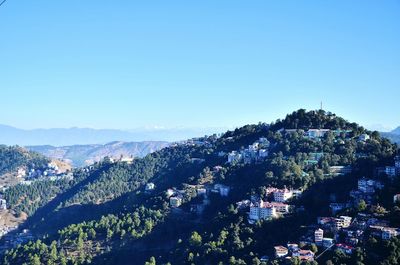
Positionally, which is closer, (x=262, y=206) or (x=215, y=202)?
(x=262, y=206)

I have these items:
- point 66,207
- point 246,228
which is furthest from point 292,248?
point 66,207

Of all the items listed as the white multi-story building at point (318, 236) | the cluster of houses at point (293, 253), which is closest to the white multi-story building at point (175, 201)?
the cluster of houses at point (293, 253)

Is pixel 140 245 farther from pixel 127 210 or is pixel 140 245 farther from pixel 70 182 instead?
pixel 70 182

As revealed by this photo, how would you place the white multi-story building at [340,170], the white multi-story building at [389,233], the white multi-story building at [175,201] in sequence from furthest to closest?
1. the white multi-story building at [175,201]
2. the white multi-story building at [340,170]
3. the white multi-story building at [389,233]

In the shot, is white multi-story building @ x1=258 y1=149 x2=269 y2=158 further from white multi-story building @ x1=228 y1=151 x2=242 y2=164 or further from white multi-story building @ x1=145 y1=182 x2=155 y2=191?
white multi-story building @ x1=145 y1=182 x2=155 y2=191

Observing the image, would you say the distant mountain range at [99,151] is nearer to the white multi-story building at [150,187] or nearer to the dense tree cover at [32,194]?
the dense tree cover at [32,194]

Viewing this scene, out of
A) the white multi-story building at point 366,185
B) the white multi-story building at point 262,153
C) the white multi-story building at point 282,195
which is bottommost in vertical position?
the white multi-story building at point 282,195

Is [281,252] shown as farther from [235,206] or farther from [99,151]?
[99,151]

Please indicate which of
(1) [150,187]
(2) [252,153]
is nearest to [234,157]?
(2) [252,153]
